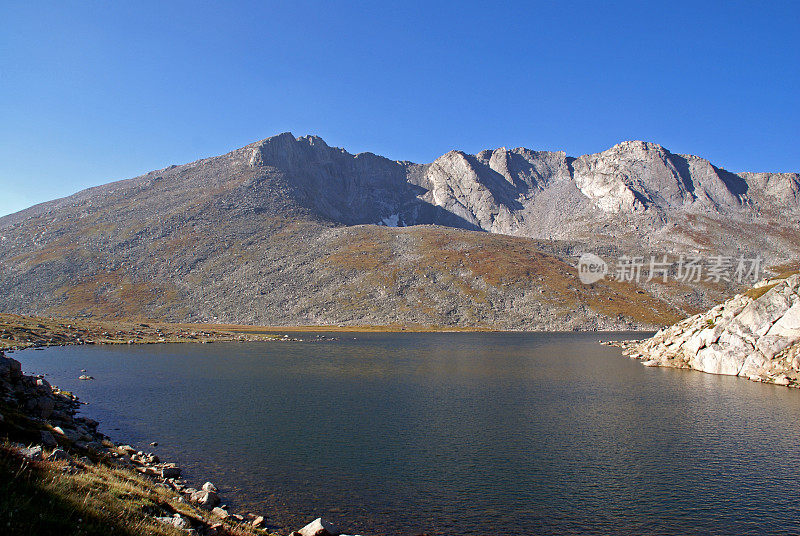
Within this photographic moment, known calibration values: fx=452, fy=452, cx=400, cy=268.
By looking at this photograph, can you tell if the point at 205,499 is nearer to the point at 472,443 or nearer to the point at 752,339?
the point at 472,443

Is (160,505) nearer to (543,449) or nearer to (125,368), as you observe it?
(543,449)

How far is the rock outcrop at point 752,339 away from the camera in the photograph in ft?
217

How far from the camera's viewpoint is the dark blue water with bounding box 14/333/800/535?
78.4ft

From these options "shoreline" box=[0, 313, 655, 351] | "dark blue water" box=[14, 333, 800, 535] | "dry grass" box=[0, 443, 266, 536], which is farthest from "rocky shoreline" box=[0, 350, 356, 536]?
"shoreline" box=[0, 313, 655, 351]

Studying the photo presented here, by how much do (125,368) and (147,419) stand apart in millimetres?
34191

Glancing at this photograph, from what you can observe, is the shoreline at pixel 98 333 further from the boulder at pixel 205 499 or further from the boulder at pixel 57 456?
the boulder at pixel 57 456

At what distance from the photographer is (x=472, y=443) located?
34844 mm

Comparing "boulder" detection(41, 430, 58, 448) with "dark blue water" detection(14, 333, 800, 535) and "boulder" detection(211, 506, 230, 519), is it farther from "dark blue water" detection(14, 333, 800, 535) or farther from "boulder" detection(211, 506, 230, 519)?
"boulder" detection(211, 506, 230, 519)

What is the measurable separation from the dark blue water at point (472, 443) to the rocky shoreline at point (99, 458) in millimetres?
1794

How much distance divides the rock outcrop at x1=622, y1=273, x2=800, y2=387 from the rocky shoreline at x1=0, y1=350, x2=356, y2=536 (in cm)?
7472

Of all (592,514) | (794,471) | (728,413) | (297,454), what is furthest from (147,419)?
(728,413)

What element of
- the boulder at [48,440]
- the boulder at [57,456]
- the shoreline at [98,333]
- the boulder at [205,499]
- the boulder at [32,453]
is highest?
the boulder at [32,453]

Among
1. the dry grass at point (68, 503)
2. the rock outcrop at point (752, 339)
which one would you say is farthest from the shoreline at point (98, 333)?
the rock outcrop at point (752, 339)

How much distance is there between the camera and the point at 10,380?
3158 cm
